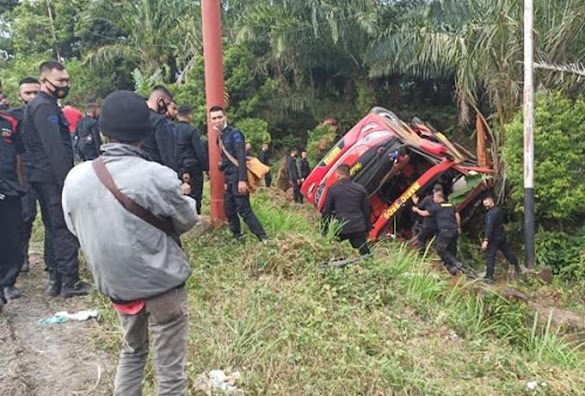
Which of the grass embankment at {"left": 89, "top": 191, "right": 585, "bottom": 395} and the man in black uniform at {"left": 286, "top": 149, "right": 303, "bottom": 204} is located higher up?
the grass embankment at {"left": 89, "top": 191, "right": 585, "bottom": 395}

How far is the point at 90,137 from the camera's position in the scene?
20.8 feet

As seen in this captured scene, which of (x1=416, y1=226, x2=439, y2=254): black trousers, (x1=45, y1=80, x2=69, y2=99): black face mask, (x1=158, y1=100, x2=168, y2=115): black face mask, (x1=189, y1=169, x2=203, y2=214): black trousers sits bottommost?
(x1=416, y1=226, x2=439, y2=254): black trousers

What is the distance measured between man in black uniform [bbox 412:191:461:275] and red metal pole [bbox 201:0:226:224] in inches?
120

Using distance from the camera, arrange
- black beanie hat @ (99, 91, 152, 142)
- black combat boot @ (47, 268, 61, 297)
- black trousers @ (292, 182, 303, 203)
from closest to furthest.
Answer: black beanie hat @ (99, 91, 152, 142) < black combat boot @ (47, 268, 61, 297) < black trousers @ (292, 182, 303, 203)

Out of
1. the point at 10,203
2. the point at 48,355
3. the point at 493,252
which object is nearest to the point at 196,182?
the point at 10,203

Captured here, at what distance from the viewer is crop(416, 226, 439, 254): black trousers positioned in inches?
325

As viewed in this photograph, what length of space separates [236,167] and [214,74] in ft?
4.41

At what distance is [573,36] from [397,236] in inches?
167

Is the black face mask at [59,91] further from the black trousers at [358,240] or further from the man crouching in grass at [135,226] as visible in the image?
the black trousers at [358,240]

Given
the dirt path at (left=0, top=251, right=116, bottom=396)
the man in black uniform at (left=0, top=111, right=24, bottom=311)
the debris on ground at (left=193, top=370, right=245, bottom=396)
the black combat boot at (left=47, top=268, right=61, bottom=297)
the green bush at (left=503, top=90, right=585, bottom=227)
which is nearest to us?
the debris on ground at (left=193, top=370, right=245, bottom=396)

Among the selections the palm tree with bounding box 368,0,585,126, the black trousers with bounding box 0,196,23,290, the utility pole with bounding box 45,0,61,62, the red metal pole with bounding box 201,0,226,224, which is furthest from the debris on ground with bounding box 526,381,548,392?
the utility pole with bounding box 45,0,61,62

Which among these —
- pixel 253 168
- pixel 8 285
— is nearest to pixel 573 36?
pixel 253 168

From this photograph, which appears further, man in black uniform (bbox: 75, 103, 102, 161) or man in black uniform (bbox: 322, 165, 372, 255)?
man in black uniform (bbox: 322, 165, 372, 255)

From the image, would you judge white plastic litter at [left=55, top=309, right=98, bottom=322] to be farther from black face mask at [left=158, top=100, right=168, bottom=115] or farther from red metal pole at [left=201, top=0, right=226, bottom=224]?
red metal pole at [left=201, top=0, right=226, bottom=224]
